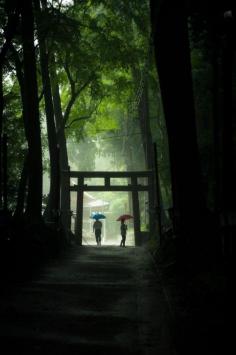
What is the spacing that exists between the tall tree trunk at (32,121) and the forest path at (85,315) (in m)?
4.96

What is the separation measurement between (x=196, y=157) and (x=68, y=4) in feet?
39.6

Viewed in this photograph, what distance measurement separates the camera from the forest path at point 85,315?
5.22 meters

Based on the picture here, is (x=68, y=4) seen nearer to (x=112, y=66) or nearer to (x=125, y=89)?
(x=112, y=66)

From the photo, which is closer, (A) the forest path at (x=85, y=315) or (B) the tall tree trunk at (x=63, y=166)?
(A) the forest path at (x=85, y=315)

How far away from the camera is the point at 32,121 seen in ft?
50.7

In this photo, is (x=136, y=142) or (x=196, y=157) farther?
(x=136, y=142)

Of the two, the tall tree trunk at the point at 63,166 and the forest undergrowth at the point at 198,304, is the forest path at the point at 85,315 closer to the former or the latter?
the forest undergrowth at the point at 198,304

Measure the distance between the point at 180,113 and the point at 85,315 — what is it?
418 cm

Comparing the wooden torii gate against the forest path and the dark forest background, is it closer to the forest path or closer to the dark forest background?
the dark forest background

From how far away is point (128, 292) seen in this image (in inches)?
333

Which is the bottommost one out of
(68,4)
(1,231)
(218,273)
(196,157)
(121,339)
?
(121,339)

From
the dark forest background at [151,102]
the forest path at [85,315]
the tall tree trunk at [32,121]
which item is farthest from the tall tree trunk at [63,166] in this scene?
the forest path at [85,315]

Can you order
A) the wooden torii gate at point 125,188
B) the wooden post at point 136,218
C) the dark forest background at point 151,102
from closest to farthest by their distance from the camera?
the dark forest background at point 151,102 → the wooden post at point 136,218 → the wooden torii gate at point 125,188

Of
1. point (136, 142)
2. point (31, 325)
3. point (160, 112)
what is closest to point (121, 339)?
point (31, 325)
